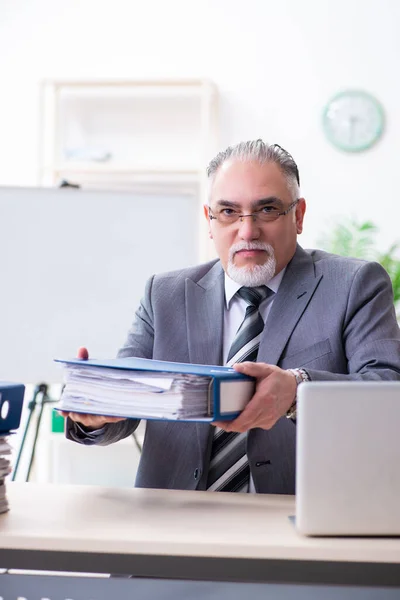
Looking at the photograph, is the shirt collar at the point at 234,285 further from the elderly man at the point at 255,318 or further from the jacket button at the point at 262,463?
the jacket button at the point at 262,463

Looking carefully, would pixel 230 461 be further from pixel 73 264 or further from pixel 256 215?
pixel 73 264

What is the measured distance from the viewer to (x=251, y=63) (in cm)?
453

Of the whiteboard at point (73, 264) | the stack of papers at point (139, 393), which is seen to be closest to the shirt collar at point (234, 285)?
the stack of papers at point (139, 393)

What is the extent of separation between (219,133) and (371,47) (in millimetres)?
950

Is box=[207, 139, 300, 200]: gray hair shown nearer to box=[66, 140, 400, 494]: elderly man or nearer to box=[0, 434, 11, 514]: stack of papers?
box=[66, 140, 400, 494]: elderly man

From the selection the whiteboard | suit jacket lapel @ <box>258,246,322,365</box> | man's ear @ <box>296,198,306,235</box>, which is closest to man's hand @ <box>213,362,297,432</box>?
suit jacket lapel @ <box>258,246,322,365</box>

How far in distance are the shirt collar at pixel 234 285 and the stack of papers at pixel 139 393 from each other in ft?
2.18

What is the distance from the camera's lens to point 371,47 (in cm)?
443

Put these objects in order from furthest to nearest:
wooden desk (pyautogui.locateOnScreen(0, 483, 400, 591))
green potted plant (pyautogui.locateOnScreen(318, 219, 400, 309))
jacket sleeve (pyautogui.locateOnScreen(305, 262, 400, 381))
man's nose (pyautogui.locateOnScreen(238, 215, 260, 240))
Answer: green potted plant (pyautogui.locateOnScreen(318, 219, 400, 309)) < man's nose (pyautogui.locateOnScreen(238, 215, 260, 240)) < jacket sleeve (pyautogui.locateOnScreen(305, 262, 400, 381)) < wooden desk (pyautogui.locateOnScreen(0, 483, 400, 591))

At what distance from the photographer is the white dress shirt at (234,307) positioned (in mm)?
1896

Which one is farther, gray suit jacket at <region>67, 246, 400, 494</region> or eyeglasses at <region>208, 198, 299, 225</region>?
eyeglasses at <region>208, 198, 299, 225</region>

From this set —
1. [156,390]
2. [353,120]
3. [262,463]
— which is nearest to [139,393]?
[156,390]

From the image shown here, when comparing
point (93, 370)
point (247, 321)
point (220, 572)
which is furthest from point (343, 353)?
point (220, 572)

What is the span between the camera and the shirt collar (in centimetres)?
192
